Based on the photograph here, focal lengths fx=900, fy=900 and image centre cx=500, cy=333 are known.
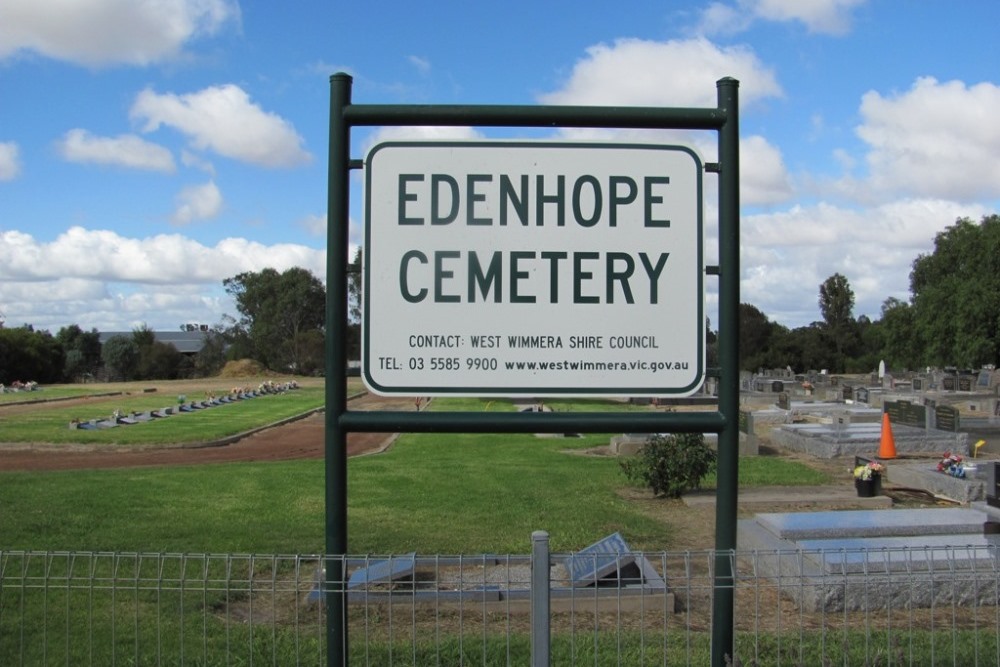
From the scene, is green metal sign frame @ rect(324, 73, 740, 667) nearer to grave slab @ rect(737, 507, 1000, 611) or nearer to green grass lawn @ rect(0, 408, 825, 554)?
grave slab @ rect(737, 507, 1000, 611)

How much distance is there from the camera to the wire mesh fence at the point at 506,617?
5.38 meters

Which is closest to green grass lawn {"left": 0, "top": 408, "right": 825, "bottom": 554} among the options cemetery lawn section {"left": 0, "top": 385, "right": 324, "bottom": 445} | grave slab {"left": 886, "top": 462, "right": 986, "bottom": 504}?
grave slab {"left": 886, "top": 462, "right": 986, "bottom": 504}

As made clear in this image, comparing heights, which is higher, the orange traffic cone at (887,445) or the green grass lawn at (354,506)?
the orange traffic cone at (887,445)

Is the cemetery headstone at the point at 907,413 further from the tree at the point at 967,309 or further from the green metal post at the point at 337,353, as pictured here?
the tree at the point at 967,309

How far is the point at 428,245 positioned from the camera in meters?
3.57

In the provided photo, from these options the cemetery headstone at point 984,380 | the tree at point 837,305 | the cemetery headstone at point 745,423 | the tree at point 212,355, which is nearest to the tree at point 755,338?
the tree at point 837,305

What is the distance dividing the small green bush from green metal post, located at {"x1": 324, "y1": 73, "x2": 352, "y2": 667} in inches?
389

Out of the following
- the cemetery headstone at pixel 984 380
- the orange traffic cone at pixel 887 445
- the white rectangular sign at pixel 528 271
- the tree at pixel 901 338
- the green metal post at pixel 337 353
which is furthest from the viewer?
the tree at pixel 901 338

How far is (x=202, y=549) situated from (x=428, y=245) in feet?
23.3

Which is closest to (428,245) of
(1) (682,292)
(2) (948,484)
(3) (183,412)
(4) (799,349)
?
(1) (682,292)

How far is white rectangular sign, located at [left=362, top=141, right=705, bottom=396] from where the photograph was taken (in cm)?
357

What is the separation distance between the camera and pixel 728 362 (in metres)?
3.47

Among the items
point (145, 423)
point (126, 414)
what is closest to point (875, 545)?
point (145, 423)

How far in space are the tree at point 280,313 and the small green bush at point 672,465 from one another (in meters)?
73.9
